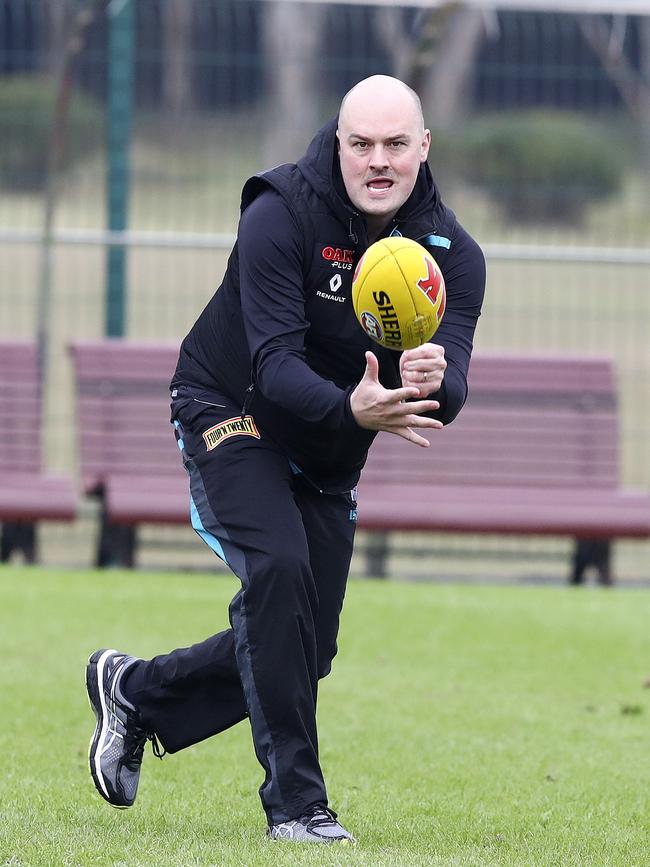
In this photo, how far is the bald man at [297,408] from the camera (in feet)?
14.7

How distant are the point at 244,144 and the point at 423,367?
23.2 ft

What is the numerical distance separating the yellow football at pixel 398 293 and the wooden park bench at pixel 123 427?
5437mm

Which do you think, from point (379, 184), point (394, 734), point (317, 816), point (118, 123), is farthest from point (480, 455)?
point (317, 816)

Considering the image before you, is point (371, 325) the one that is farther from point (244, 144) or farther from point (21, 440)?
point (244, 144)

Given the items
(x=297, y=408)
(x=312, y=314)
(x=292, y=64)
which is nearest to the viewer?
(x=297, y=408)

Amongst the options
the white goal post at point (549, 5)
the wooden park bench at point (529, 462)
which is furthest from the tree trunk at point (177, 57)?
the wooden park bench at point (529, 462)

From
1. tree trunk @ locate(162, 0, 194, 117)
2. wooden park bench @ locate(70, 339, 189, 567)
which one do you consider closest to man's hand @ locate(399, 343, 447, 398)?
wooden park bench @ locate(70, 339, 189, 567)

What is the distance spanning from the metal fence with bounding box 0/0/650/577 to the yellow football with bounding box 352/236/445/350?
18.3ft

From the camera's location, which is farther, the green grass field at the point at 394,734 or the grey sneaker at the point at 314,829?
the green grass field at the point at 394,734

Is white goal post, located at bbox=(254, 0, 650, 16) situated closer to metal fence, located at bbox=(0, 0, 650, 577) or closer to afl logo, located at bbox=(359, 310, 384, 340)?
metal fence, located at bbox=(0, 0, 650, 577)

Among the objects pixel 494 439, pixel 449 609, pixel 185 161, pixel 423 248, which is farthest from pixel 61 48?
pixel 423 248

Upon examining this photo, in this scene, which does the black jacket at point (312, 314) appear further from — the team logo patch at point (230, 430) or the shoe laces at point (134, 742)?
the shoe laces at point (134, 742)

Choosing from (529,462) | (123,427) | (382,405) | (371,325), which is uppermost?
(371,325)

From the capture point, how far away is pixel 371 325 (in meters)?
4.32
